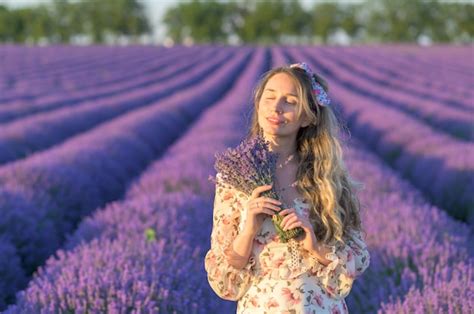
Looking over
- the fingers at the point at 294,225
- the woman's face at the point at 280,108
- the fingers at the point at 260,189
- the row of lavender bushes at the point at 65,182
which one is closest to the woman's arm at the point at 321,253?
the fingers at the point at 294,225

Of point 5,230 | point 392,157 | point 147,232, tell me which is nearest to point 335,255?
point 147,232

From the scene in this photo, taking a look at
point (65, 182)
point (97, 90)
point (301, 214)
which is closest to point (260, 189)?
point (301, 214)

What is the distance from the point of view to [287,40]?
6638cm

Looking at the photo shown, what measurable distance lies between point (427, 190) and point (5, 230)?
376cm

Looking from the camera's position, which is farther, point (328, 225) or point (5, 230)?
point (5, 230)

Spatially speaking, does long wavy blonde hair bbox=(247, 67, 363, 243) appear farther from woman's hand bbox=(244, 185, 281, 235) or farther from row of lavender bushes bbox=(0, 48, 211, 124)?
row of lavender bushes bbox=(0, 48, 211, 124)

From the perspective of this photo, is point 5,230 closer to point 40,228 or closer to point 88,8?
point 40,228

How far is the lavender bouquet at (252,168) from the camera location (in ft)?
5.80

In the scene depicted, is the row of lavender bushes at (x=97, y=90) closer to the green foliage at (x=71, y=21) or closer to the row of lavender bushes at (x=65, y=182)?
the row of lavender bushes at (x=65, y=182)

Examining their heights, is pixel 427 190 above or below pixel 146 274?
below

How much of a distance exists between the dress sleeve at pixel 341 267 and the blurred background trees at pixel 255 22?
60476 mm

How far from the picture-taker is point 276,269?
1.90m

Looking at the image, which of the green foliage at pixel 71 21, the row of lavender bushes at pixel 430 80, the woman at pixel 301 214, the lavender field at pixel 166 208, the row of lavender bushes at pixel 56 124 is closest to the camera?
the woman at pixel 301 214

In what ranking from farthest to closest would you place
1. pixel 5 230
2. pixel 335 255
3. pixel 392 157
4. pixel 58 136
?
1. pixel 58 136
2. pixel 392 157
3. pixel 5 230
4. pixel 335 255
